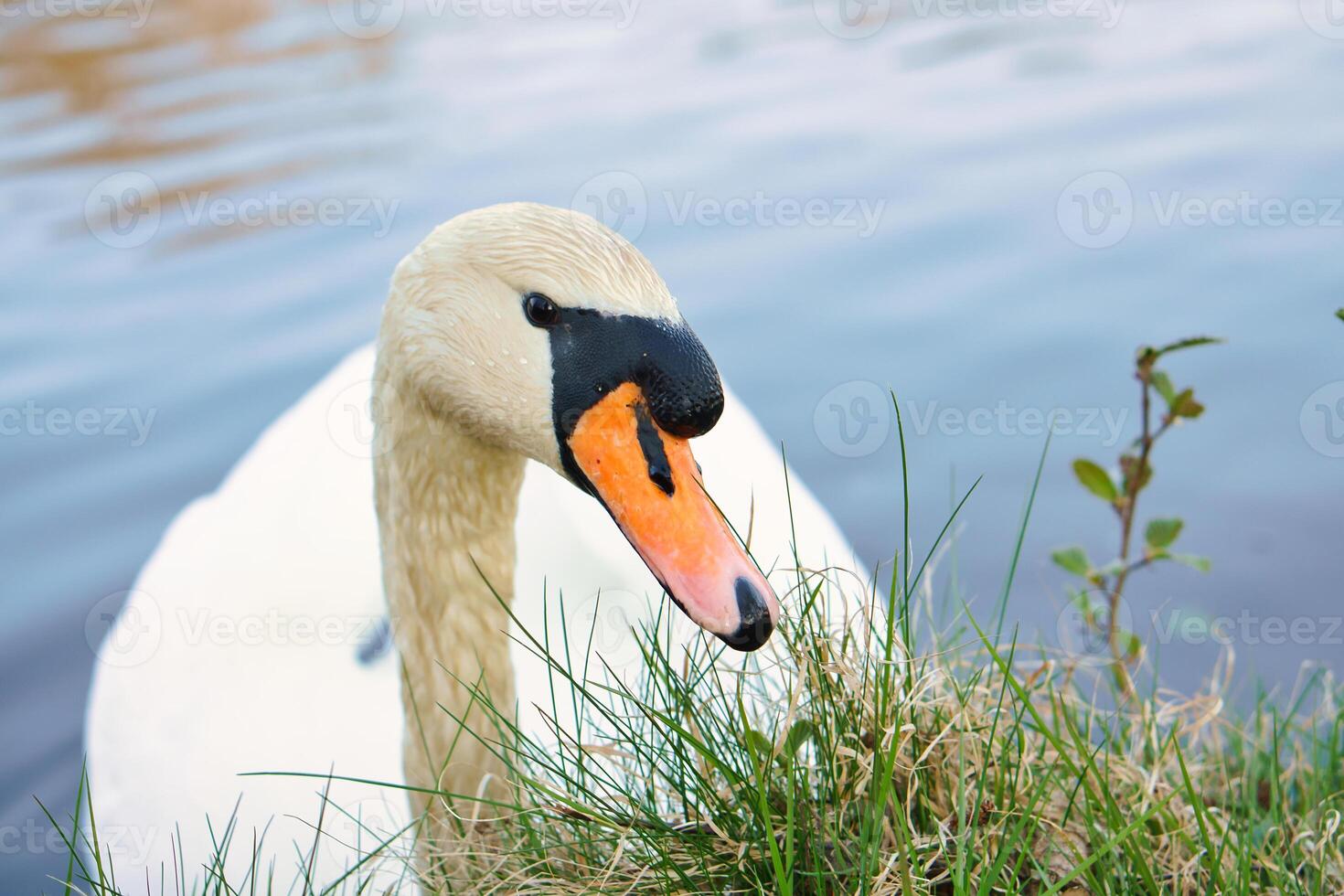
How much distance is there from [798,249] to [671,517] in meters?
4.78

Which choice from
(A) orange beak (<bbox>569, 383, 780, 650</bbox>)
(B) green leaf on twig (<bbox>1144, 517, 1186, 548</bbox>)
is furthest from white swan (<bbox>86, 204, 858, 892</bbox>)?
(B) green leaf on twig (<bbox>1144, 517, 1186, 548</bbox>)

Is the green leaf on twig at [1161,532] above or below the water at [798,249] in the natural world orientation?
below

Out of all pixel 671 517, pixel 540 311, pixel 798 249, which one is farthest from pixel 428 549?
pixel 798 249

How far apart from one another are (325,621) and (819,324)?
298cm

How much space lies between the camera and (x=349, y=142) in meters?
8.11

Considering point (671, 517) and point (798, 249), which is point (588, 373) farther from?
point (798, 249)

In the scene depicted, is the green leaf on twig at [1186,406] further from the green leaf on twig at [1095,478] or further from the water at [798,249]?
the water at [798,249]

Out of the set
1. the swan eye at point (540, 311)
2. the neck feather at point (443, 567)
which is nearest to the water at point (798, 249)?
the neck feather at point (443, 567)

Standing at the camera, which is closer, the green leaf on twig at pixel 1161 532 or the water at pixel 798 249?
the green leaf on twig at pixel 1161 532

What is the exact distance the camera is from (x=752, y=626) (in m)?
1.77

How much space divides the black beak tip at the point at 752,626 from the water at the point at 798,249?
257 cm

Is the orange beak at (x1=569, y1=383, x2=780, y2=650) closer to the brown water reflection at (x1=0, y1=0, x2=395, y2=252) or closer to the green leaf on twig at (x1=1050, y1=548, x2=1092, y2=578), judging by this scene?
the green leaf on twig at (x1=1050, y1=548, x2=1092, y2=578)

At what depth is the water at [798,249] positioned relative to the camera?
478 cm

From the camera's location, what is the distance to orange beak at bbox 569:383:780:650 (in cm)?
179
